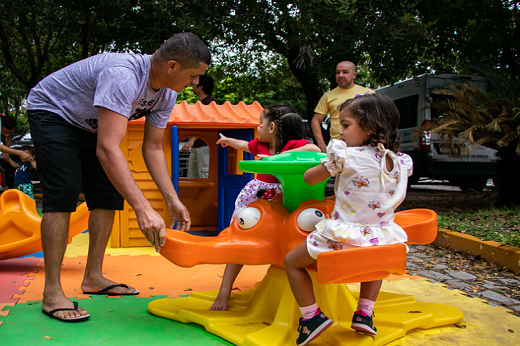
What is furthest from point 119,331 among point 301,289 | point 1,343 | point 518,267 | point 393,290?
point 518,267

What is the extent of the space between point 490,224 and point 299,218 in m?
3.68

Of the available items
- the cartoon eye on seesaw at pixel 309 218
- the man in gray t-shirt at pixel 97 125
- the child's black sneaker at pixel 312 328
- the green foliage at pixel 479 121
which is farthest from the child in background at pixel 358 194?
the green foliage at pixel 479 121

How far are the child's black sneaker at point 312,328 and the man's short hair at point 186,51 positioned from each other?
1367 millimetres

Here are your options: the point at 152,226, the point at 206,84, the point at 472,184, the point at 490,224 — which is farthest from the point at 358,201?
the point at 472,184

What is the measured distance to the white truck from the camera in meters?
9.15

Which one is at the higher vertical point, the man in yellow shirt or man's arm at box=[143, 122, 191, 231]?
the man in yellow shirt

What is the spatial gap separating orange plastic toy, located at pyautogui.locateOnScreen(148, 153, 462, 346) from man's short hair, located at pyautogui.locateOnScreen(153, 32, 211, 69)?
23.0 inches

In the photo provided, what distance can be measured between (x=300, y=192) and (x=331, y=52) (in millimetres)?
5223

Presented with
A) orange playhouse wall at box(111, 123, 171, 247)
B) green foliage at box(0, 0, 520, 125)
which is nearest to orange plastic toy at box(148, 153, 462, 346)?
orange playhouse wall at box(111, 123, 171, 247)

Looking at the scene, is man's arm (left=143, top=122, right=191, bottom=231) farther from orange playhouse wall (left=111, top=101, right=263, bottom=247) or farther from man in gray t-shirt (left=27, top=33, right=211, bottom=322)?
orange playhouse wall (left=111, top=101, right=263, bottom=247)

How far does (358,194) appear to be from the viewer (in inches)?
81.0

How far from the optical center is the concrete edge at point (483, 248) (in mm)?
3793

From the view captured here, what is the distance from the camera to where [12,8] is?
26.4ft

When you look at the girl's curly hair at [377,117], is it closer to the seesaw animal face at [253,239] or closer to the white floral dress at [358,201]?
the white floral dress at [358,201]
